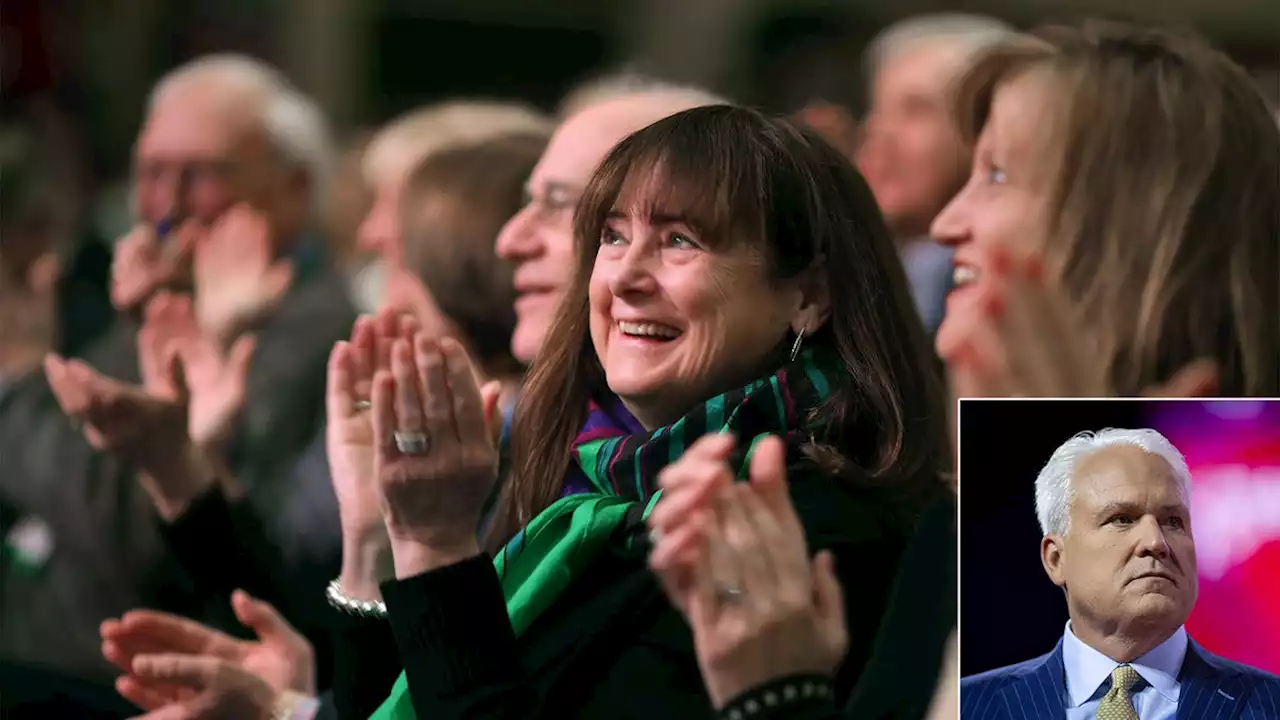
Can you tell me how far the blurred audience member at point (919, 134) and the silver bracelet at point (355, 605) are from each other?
0.80 metres

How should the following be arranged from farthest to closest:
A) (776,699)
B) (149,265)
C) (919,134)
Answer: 1. (149,265)
2. (919,134)
3. (776,699)

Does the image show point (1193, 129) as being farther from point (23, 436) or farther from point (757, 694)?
point (23, 436)

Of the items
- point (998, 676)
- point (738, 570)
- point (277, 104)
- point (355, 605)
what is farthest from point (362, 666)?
point (277, 104)

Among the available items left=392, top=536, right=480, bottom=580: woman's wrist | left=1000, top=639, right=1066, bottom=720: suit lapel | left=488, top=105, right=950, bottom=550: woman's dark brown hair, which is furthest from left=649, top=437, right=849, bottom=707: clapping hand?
left=1000, top=639, right=1066, bottom=720: suit lapel

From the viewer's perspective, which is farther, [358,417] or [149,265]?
[149,265]

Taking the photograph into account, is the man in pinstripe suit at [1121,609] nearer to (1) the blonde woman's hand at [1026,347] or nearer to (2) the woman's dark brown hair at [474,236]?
(1) the blonde woman's hand at [1026,347]

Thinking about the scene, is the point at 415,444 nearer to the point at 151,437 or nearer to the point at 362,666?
the point at 362,666

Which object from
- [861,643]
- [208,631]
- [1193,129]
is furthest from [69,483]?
[1193,129]

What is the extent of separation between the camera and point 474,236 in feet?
8.25

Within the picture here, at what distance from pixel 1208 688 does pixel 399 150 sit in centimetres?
160

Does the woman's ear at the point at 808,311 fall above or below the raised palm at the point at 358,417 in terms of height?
above

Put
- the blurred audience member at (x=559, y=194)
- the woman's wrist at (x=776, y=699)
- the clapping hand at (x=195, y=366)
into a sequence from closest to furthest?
1. the woman's wrist at (x=776, y=699)
2. the blurred audience member at (x=559, y=194)
3. the clapping hand at (x=195, y=366)

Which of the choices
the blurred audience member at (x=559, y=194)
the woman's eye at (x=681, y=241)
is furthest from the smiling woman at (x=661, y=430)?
the blurred audience member at (x=559, y=194)

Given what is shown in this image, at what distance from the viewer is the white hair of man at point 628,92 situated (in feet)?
7.24
